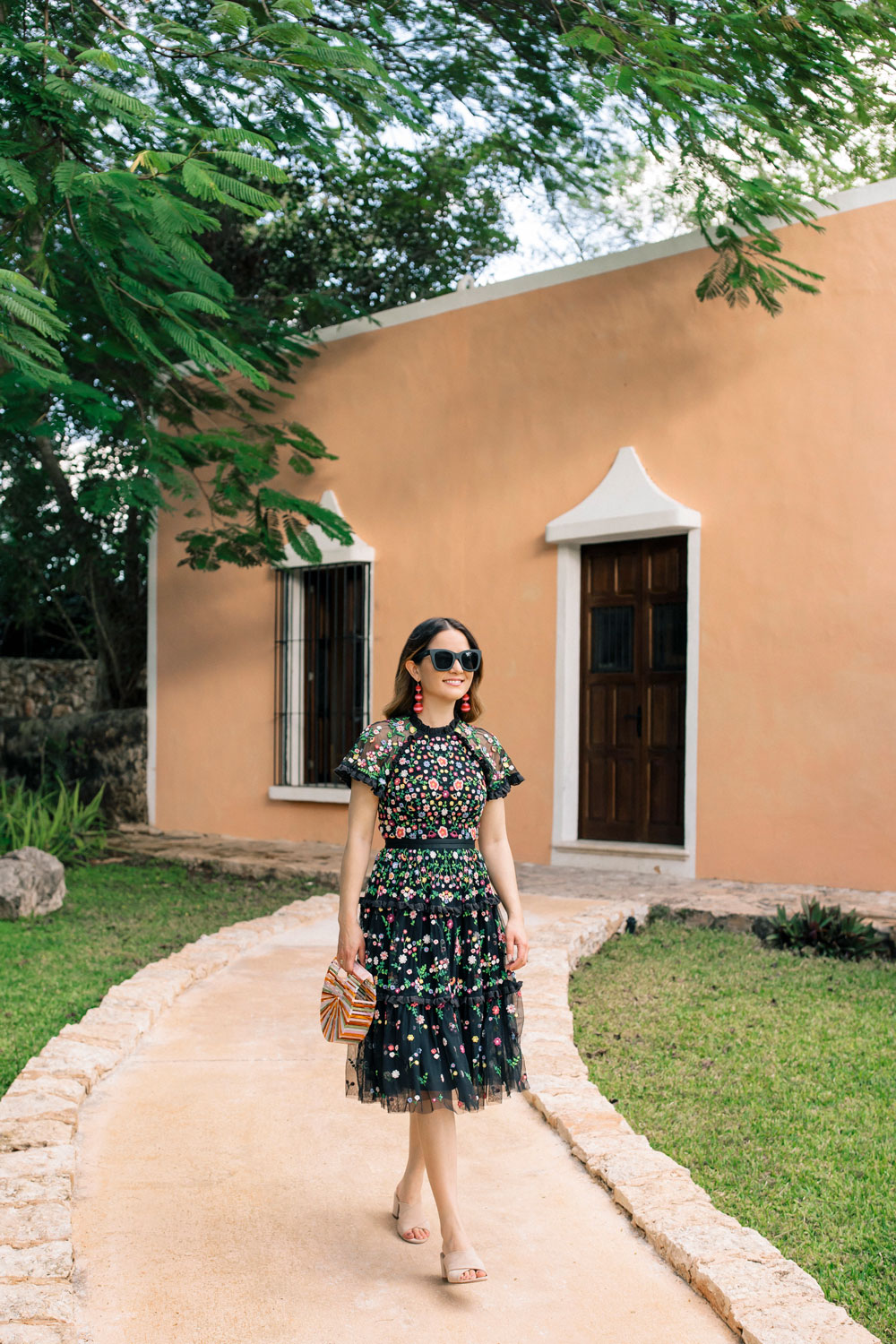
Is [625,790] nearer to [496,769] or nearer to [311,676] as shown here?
[311,676]

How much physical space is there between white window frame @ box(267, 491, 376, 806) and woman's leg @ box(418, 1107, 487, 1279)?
7058 millimetres

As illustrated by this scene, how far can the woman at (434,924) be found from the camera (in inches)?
99.5

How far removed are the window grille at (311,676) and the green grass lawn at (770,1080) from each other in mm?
4482

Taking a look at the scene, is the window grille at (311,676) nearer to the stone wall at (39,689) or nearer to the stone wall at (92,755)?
the stone wall at (92,755)

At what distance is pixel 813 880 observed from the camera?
7266 millimetres

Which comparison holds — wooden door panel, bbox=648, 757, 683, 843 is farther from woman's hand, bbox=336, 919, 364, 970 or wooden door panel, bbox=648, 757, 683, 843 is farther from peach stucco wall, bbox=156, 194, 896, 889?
woman's hand, bbox=336, 919, 364, 970

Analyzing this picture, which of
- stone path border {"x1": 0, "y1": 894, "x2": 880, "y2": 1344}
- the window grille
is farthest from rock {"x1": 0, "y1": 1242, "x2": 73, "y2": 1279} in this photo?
the window grille

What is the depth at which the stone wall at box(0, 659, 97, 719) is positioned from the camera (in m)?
15.6

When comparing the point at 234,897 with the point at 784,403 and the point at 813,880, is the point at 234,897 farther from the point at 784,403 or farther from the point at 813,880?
the point at 784,403

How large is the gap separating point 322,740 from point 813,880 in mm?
4632

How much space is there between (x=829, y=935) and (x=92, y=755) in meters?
7.87

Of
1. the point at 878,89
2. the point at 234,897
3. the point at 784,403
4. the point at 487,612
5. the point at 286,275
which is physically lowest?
the point at 234,897

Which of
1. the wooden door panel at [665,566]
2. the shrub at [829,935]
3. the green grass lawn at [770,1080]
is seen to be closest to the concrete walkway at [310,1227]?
the green grass lawn at [770,1080]

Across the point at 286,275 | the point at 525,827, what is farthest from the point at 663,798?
the point at 286,275
